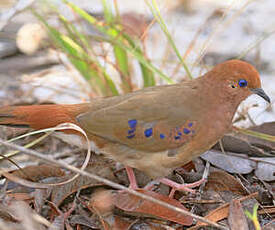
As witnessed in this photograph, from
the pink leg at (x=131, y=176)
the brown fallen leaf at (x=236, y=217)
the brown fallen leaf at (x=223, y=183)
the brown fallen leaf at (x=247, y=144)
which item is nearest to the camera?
the brown fallen leaf at (x=236, y=217)

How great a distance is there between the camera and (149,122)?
2.52 metres

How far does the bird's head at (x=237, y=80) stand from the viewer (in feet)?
7.98

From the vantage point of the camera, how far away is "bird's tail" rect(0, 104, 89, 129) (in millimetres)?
2621

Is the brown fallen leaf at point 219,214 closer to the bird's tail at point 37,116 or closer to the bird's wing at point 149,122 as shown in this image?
the bird's wing at point 149,122

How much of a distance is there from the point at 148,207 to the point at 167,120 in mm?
477

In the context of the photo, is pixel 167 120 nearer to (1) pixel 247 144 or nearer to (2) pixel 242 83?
(2) pixel 242 83

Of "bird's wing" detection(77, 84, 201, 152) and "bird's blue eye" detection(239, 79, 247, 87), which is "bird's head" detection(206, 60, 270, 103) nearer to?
"bird's blue eye" detection(239, 79, 247, 87)

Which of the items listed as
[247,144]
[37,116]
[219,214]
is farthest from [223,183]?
[37,116]

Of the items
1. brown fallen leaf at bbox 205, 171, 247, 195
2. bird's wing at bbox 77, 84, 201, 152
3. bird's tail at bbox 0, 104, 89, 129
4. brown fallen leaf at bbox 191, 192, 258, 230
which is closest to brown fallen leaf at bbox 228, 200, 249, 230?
brown fallen leaf at bbox 191, 192, 258, 230

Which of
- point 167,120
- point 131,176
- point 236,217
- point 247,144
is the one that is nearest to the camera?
point 236,217

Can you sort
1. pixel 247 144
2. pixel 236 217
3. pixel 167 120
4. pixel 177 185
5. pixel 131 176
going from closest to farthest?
pixel 236 217 < pixel 167 120 < pixel 177 185 < pixel 131 176 < pixel 247 144

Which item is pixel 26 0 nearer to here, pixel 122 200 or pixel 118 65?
pixel 118 65

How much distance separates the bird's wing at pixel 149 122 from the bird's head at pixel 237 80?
0.59ft

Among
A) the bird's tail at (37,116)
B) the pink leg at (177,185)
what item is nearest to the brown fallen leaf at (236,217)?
the pink leg at (177,185)
